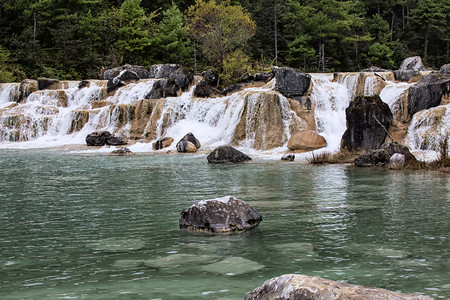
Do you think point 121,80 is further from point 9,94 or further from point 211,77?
point 9,94

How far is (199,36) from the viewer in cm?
4253

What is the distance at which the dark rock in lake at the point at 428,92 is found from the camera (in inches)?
929

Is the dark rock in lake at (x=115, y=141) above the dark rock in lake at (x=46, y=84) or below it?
below

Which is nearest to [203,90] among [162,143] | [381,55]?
[162,143]

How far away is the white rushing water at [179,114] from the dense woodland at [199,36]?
887 cm

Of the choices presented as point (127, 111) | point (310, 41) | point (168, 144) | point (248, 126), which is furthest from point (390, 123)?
point (310, 41)

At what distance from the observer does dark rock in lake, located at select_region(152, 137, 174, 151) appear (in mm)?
26781

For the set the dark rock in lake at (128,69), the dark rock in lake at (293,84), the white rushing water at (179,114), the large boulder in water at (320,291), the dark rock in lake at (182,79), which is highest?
the dark rock in lake at (128,69)

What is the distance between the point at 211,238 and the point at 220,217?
548 millimetres

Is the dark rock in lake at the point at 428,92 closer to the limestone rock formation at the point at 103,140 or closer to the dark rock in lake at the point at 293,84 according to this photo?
the dark rock in lake at the point at 293,84

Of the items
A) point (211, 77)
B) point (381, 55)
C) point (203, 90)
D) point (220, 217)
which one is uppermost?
point (381, 55)

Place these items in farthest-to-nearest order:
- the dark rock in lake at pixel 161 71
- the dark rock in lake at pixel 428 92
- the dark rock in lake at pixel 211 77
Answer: the dark rock in lake at pixel 161 71, the dark rock in lake at pixel 211 77, the dark rock in lake at pixel 428 92

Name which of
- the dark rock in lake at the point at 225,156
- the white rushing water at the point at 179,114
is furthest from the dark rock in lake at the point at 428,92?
the dark rock in lake at the point at 225,156

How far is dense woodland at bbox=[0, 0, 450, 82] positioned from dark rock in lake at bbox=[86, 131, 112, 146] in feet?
45.5
